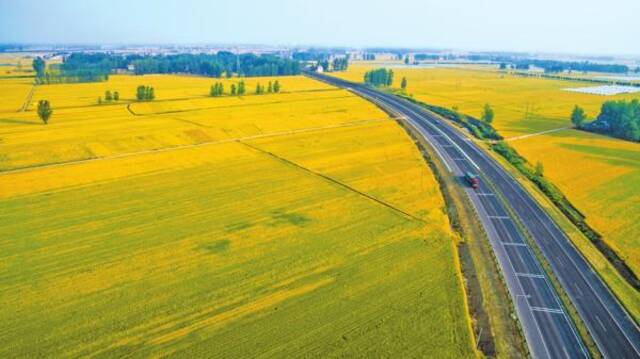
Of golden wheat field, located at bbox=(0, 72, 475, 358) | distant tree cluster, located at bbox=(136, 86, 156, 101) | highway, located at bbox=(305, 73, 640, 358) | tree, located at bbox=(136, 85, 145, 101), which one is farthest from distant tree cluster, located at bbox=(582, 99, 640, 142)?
tree, located at bbox=(136, 85, 145, 101)

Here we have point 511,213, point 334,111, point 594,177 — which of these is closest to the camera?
point 511,213

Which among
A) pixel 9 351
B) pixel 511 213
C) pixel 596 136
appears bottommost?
pixel 9 351

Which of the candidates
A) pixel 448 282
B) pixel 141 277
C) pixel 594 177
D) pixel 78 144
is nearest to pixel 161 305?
pixel 141 277

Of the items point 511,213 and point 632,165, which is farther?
point 632,165

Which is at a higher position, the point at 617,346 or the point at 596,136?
the point at 596,136

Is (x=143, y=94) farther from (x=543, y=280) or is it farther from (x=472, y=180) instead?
(x=543, y=280)

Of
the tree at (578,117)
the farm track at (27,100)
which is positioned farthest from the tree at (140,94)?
the tree at (578,117)

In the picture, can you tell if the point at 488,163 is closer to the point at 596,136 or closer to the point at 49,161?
the point at 596,136

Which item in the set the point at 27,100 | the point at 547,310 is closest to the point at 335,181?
the point at 547,310

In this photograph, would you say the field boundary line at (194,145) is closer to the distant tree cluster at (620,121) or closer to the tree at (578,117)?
the tree at (578,117)
